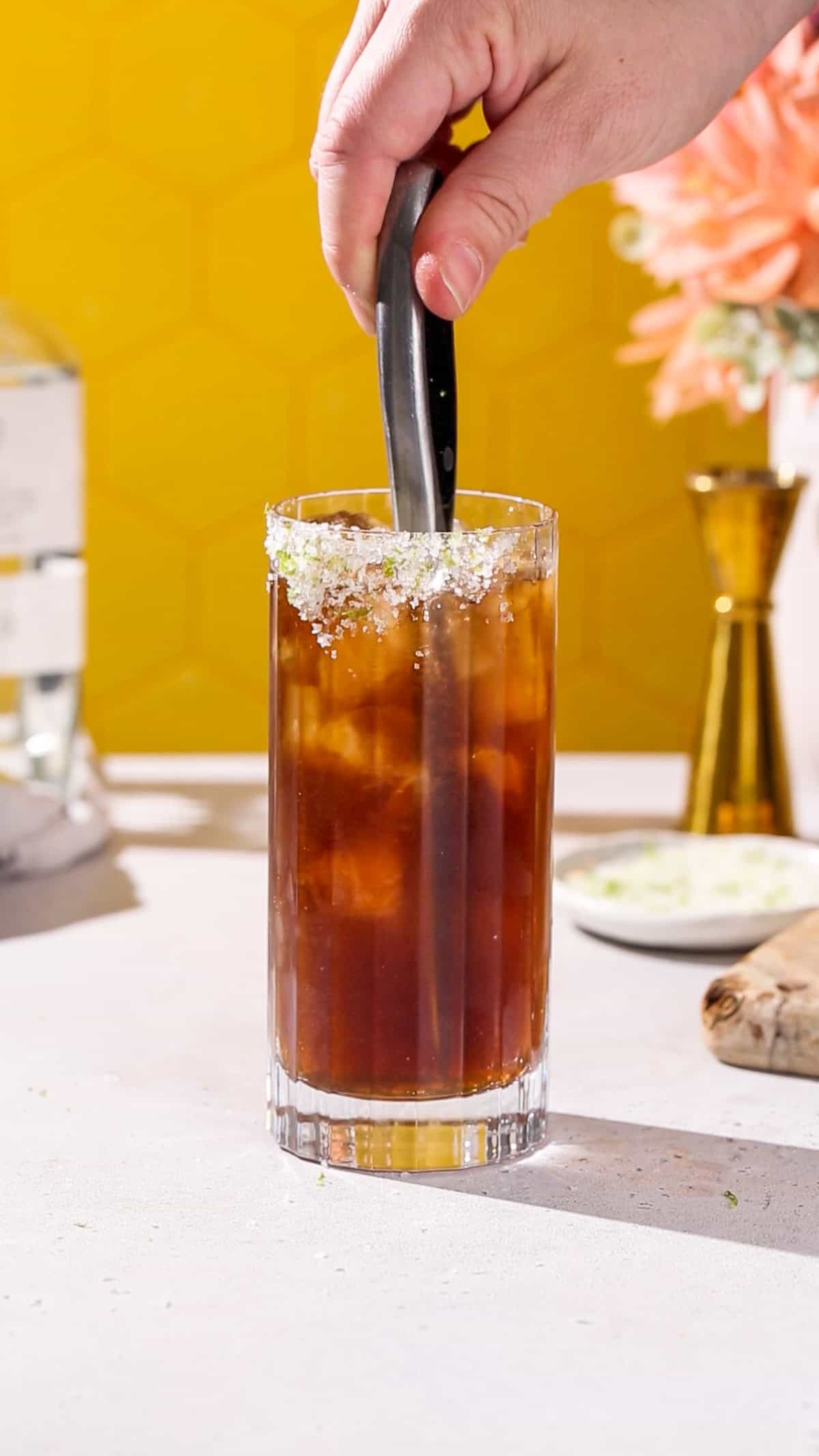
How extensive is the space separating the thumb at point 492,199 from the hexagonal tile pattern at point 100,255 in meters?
1.27

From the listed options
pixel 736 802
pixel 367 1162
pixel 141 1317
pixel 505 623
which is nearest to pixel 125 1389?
pixel 141 1317

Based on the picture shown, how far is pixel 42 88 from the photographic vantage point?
2014 mm

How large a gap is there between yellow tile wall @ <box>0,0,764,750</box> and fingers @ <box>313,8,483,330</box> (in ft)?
4.33

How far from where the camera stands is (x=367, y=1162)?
75cm

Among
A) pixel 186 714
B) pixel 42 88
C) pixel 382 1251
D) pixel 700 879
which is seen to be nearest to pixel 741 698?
pixel 700 879

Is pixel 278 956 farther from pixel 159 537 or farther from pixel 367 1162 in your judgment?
pixel 159 537

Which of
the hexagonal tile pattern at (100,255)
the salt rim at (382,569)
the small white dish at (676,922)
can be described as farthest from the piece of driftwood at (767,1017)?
the hexagonal tile pattern at (100,255)

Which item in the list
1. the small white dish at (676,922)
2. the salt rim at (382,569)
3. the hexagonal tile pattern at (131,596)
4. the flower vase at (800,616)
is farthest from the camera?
the hexagonal tile pattern at (131,596)

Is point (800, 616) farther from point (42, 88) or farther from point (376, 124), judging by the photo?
point (42, 88)

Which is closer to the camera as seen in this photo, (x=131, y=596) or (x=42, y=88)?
(x=42, y=88)

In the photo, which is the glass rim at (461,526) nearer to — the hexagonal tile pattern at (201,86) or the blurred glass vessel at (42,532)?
the blurred glass vessel at (42,532)

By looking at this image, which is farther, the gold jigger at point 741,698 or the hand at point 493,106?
the gold jigger at point 741,698

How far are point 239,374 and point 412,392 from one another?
1437 mm

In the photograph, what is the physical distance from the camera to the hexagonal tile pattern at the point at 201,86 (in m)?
2.02
